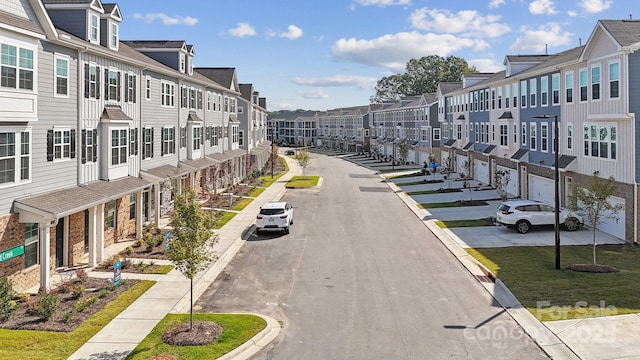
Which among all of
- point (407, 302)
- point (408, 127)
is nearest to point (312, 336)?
point (407, 302)

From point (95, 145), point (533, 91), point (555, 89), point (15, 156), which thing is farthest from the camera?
point (533, 91)

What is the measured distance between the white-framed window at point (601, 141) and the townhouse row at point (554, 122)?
0.17ft

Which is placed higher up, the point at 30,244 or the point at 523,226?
the point at 30,244

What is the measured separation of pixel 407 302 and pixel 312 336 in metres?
4.17

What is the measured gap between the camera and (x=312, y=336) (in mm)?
13477

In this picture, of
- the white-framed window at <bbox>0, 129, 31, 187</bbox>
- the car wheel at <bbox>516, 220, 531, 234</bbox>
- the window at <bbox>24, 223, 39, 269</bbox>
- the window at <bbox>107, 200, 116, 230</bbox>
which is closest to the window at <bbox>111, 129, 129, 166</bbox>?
the window at <bbox>107, 200, 116, 230</bbox>

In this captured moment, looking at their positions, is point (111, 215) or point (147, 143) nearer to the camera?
point (111, 215)

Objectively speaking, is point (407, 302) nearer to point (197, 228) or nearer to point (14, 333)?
point (197, 228)

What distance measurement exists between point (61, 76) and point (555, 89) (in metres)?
28.0

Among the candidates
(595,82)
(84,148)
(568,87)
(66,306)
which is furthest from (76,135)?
(568,87)

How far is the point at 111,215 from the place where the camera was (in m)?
24.3

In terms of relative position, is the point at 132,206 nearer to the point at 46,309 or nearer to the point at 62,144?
the point at 62,144

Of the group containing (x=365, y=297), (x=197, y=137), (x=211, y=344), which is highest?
(x=197, y=137)

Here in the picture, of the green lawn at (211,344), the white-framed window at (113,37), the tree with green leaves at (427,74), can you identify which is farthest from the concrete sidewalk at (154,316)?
the tree with green leaves at (427,74)
